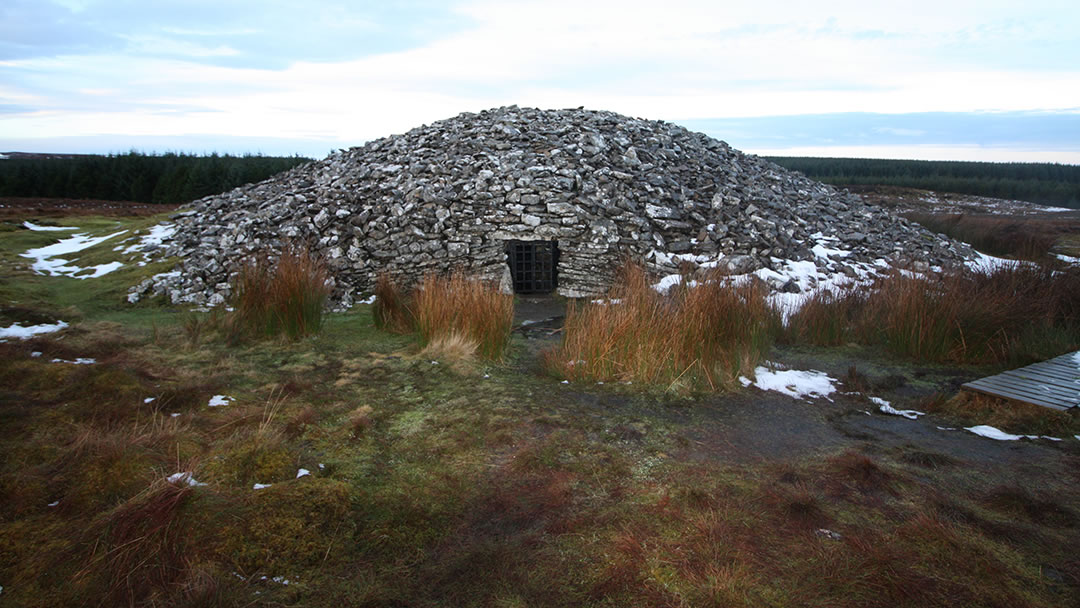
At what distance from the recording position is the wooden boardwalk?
499 centimetres

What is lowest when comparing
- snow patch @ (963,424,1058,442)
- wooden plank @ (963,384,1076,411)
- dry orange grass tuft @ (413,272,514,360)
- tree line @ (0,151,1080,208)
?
snow patch @ (963,424,1058,442)

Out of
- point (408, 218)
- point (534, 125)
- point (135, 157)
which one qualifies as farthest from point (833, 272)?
point (135, 157)

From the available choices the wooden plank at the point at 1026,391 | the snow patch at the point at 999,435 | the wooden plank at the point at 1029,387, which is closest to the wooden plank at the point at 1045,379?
the wooden plank at the point at 1029,387

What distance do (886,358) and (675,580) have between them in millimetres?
5200

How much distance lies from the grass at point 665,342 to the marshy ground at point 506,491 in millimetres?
266

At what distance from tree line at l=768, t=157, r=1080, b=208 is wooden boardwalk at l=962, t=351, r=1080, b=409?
31.7 m

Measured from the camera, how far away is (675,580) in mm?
2766

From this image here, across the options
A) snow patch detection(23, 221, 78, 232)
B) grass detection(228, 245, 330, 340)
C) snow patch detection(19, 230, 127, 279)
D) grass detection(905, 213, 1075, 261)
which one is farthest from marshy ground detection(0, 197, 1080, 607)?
snow patch detection(23, 221, 78, 232)

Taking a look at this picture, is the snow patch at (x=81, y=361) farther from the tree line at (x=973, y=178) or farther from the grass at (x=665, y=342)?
the tree line at (x=973, y=178)

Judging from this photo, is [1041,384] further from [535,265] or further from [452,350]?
[535,265]

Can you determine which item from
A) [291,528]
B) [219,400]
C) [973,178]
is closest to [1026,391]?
[291,528]

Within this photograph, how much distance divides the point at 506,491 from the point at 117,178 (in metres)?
53.4

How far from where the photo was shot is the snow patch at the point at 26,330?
22.9 feet

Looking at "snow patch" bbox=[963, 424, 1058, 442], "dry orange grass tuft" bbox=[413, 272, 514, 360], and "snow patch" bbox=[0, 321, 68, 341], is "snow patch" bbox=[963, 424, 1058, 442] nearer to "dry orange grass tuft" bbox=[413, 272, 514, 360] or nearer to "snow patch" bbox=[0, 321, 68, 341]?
"dry orange grass tuft" bbox=[413, 272, 514, 360]
